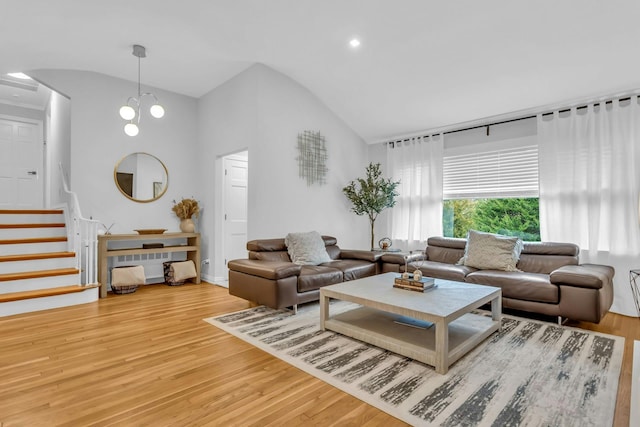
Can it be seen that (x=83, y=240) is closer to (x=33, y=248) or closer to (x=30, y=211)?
(x=33, y=248)

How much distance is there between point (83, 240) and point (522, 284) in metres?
5.46

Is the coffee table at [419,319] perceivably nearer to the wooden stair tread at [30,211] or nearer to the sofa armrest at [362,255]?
the sofa armrest at [362,255]

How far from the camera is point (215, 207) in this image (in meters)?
→ 5.24

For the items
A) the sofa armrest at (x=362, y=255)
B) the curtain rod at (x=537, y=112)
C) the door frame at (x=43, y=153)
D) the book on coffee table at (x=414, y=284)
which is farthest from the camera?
the door frame at (x=43, y=153)

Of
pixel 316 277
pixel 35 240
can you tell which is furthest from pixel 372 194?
pixel 35 240

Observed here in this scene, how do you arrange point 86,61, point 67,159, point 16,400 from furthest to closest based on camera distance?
point 67,159 < point 86,61 < point 16,400

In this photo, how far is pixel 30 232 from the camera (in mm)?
4605

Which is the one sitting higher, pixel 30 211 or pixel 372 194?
pixel 372 194

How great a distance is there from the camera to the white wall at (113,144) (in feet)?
15.3

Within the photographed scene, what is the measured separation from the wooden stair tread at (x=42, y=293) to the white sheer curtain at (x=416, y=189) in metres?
4.57

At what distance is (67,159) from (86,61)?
4.77ft

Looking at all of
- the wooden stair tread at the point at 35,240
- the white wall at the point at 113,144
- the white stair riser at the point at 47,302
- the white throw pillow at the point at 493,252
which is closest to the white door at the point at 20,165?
the wooden stair tread at the point at 35,240

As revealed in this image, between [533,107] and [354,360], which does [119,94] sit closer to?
[354,360]

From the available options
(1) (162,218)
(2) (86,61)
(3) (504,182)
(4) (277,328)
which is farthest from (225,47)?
(3) (504,182)
